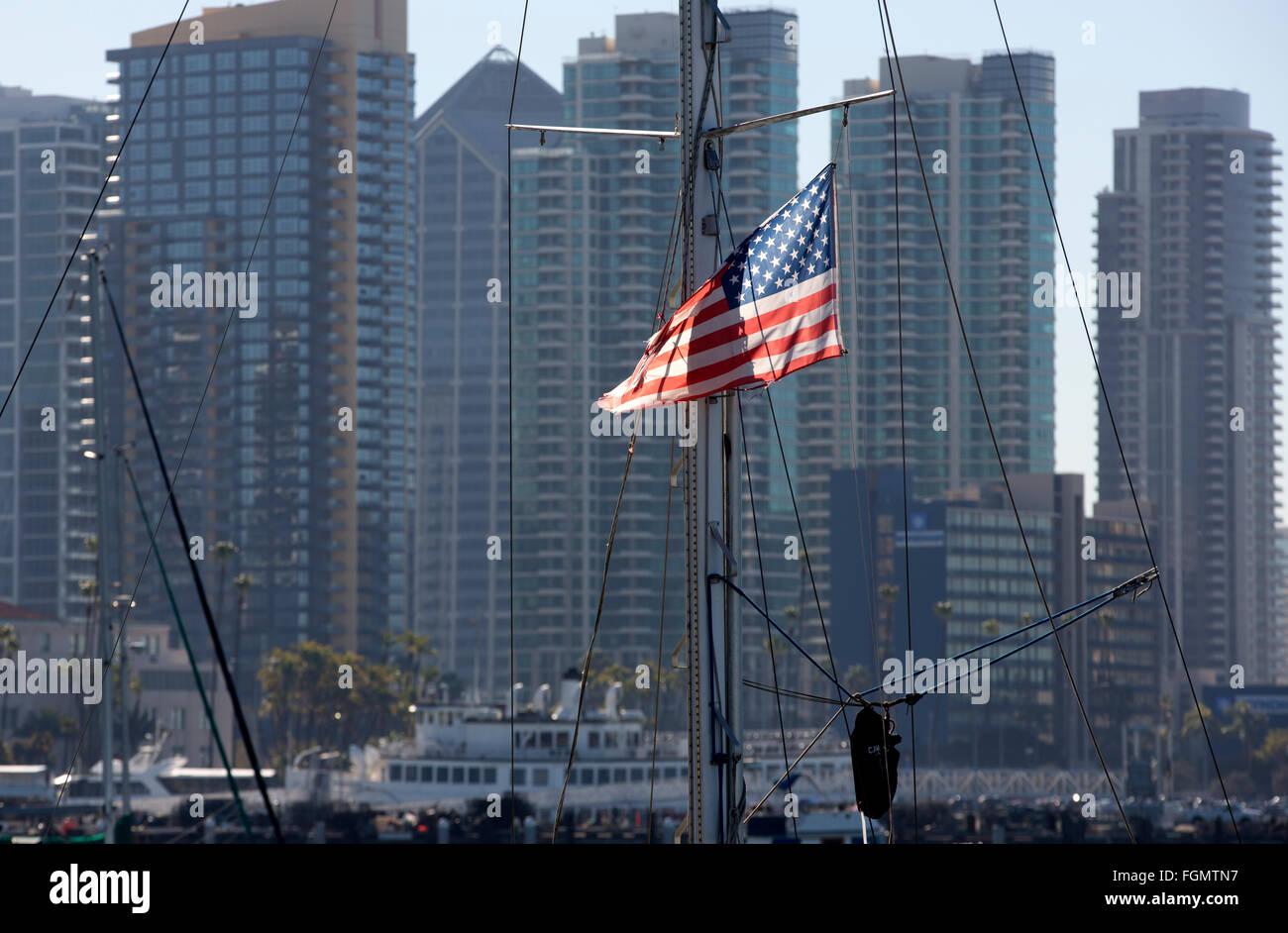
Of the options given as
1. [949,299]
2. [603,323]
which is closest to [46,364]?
[603,323]

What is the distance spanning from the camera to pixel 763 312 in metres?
14.8

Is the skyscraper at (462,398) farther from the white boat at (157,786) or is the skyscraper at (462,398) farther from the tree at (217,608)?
A: the white boat at (157,786)

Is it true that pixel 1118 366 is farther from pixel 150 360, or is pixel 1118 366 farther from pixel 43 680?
pixel 43 680

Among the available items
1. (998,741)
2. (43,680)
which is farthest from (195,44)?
(998,741)

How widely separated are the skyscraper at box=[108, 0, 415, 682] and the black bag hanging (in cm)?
13325

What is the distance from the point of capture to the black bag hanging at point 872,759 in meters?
14.2

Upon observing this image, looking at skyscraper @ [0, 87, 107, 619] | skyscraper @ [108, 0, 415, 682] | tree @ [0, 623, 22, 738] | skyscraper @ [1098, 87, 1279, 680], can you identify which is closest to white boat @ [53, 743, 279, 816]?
tree @ [0, 623, 22, 738]

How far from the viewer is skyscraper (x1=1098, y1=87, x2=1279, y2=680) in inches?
7215

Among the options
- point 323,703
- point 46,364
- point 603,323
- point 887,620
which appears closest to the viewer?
point 323,703

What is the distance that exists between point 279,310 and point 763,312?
487 feet

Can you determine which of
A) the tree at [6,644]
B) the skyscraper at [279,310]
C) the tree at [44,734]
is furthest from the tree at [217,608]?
the tree at [6,644]

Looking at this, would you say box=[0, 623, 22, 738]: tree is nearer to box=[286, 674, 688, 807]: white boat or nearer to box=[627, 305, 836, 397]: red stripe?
box=[286, 674, 688, 807]: white boat

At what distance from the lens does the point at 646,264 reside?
17075cm

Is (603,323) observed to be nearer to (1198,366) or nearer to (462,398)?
(462,398)
